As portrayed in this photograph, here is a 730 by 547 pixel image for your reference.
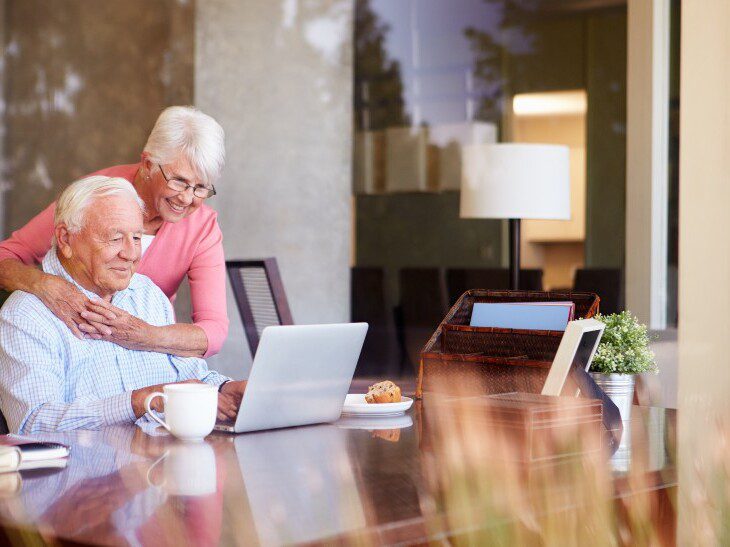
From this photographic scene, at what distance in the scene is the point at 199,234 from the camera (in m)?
2.64

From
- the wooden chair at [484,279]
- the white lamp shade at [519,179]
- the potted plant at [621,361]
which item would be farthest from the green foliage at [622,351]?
the wooden chair at [484,279]

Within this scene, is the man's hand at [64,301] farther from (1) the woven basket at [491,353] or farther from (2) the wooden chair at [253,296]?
(2) the wooden chair at [253,296]

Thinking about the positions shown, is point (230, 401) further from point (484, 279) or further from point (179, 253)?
point (484, 279)

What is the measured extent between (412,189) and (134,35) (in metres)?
1.54

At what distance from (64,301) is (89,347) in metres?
0.10

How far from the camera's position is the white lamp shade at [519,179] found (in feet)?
11.8

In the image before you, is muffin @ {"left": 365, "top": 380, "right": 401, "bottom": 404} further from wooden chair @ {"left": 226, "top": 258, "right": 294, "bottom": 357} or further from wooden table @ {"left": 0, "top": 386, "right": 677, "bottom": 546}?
wooden chair @ {"left": 226, "top": 258, "right": 294, "bottom": 357}

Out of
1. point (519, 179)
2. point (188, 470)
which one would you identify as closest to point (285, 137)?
point (519, 179)

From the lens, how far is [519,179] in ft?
11.8

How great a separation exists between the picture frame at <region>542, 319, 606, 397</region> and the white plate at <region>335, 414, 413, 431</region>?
0.29 m

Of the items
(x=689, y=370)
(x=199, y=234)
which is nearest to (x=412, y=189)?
(x=689, y=370)

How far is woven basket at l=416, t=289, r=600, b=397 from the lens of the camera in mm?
1910

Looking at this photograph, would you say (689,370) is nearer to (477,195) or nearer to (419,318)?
(477,195)

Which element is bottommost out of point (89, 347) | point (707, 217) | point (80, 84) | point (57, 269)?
point (89, 347)
